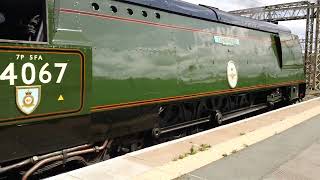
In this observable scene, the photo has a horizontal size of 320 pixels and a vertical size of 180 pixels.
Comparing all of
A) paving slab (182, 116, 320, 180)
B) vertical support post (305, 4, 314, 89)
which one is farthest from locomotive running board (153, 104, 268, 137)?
vertical support post (305, 4, 314, 89)

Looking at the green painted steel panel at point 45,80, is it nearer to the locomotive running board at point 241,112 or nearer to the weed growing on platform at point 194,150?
the weed growing on platform at point 194,150

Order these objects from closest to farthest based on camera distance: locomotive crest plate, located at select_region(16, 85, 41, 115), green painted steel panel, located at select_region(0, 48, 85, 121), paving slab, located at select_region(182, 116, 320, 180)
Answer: green painted steel panel, located at select_region(0, 48, 85, 121) < locomotive crest plate, located at select_region(16, 85, 41, 115) < paving slab, located at select_region(182, 116, 320, 180)

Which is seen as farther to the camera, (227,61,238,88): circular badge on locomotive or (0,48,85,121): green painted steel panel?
(227,61,238,88): circular badge on locomotive

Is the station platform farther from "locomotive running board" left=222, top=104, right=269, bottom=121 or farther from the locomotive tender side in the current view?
"locomotive running board" left=222, top=104, right=269, bottom=121

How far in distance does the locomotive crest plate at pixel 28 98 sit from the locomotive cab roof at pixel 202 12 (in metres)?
2.59

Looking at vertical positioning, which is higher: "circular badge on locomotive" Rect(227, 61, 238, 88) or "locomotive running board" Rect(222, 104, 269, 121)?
"circular badge on locomotive" Rect(227, 61, 238, 88)

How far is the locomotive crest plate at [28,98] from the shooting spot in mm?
4752

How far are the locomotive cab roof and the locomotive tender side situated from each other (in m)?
0.03

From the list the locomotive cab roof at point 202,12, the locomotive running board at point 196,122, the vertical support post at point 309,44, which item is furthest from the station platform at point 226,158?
the vertical support post at point 309,44

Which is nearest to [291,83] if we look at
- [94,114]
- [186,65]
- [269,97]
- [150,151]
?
[269,97]

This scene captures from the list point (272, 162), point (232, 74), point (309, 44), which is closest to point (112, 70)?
point (272, 162)

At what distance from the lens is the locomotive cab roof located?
772 centimetres

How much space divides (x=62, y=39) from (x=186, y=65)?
142 inches

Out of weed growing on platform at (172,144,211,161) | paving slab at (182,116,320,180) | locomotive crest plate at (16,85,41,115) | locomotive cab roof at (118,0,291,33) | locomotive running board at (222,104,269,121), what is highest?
locomotive cab roof at (118,0,291,33)
